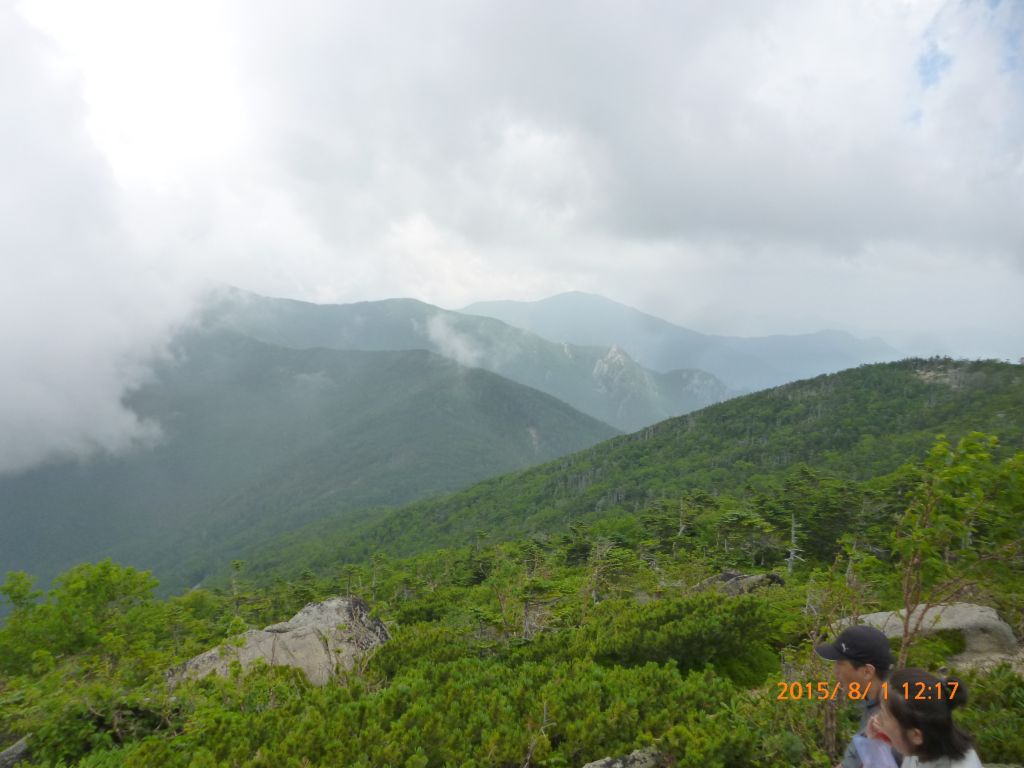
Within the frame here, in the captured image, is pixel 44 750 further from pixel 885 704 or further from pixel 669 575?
pixel 669 575

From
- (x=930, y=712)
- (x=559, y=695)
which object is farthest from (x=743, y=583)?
(x=930, y=712)

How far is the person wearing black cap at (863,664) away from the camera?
14.1ft

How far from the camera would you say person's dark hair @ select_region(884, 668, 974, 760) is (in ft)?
11.3

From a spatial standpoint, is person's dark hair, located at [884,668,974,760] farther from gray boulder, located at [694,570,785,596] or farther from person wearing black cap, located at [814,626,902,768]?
gray boulder, located at [694,570,785,596]

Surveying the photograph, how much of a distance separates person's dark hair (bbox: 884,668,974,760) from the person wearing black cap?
62 centimetres

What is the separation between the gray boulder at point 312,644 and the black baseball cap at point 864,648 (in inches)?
416

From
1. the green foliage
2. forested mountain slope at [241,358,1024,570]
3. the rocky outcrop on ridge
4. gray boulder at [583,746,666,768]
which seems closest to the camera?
gray boulder at [583,746,666,768]

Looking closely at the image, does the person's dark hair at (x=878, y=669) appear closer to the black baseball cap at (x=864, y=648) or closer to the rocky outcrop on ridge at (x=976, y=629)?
the black baseball cap at (x=864, y=648)

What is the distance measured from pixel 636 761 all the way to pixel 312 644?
1096cm

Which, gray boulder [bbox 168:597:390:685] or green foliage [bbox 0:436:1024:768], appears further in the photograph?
gray boulder [bbox 168:597:390:685]

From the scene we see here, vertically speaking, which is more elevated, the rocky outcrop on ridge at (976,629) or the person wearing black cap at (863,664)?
the person wearing black cap at (863,664)

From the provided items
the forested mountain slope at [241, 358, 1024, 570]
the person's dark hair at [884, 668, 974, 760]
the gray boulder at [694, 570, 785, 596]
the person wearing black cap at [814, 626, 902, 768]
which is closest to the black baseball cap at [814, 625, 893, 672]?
the person wearing black cap at [814, 626, 902, 768]

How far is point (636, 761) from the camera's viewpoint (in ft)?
20.1

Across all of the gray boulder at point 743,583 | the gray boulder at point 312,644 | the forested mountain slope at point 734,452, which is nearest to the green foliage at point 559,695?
the gray boulder at point 312,644
